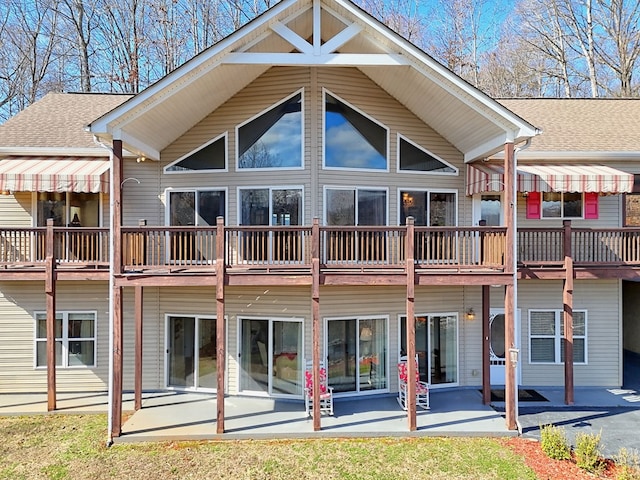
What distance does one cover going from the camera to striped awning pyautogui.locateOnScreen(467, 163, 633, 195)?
34.6 feet

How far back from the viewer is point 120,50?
24.3 meters

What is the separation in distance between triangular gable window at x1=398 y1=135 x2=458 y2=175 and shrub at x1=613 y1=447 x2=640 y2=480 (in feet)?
23.9

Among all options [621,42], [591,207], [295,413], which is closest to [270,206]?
[295,413]

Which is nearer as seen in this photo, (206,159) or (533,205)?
(206,159)

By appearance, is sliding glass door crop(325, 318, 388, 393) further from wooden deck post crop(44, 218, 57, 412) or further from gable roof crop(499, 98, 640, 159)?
wooden deck post crop(44, 218, 57, 412)

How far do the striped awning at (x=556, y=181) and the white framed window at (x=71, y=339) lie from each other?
1126 centimetres

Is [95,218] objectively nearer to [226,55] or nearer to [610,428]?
[226,55]

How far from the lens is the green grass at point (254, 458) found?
740 centimetres

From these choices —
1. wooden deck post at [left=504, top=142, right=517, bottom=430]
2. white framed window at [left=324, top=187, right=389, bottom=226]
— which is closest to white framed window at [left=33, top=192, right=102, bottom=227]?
white framed window at [left=324, top=187, right=389, bottom=226]

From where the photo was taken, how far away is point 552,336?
39.5ft

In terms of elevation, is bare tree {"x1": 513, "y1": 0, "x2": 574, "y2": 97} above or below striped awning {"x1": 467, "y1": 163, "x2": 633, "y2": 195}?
above

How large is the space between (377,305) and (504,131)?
526 cm

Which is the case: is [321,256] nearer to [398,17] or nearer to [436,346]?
[436,346]

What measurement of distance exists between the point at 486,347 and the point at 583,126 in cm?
819
